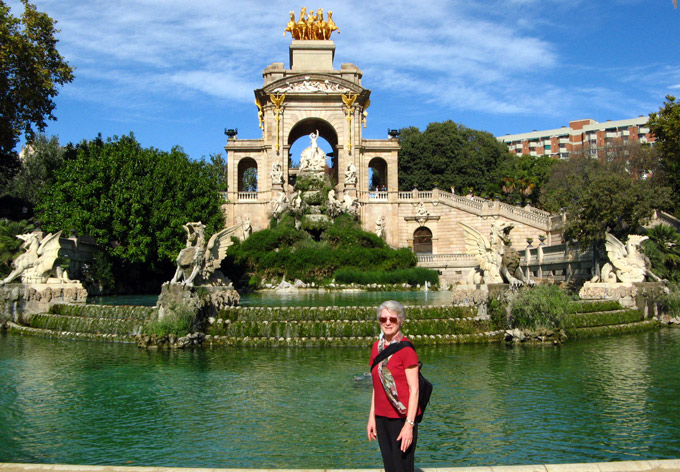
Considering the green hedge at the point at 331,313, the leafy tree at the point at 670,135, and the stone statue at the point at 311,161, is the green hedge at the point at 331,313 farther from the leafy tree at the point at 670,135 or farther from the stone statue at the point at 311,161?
the stone statue at the point at 311,161

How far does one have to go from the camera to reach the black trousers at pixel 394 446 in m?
5.33

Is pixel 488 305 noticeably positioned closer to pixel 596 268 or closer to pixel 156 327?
pixel 156 327

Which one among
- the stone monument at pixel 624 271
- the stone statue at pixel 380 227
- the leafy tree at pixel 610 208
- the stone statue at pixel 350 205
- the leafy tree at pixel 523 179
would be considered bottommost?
the stone monument at pixel 624 271

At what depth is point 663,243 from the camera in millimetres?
24609

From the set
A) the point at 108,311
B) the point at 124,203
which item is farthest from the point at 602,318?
the point at 124,203

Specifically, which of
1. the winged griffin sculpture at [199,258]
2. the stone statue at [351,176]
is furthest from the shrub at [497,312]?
the stone statue at [351,176]

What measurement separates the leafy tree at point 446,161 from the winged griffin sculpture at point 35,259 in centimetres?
4335

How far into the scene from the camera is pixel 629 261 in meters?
23.1

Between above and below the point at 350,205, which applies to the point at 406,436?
below

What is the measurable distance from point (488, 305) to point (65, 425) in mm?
12050

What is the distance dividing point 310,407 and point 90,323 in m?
10.9

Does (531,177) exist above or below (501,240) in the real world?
above

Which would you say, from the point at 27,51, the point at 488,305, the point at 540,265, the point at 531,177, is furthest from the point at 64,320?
the point at 531,177

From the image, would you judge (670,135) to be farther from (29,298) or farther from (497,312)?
(29,298)
